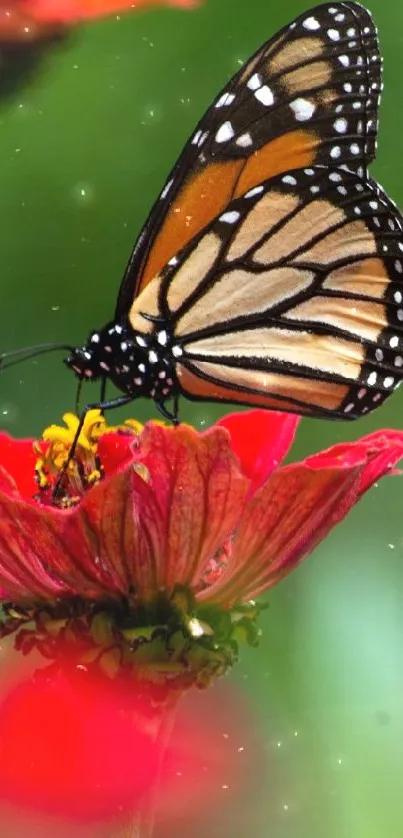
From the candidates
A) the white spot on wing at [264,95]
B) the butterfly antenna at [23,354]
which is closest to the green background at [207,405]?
the butterfly antenna at [23,354]

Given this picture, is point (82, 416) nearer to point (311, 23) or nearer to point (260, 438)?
point (260, 438)

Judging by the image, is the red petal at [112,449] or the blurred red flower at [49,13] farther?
the blurred red flower at [49,13]

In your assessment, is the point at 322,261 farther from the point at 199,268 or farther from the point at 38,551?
the point at 38,551

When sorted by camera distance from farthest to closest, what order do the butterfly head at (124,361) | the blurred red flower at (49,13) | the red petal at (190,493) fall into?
the blurred red flower at (49,13), the butterfly head at (124,361), the red petal at (190,493)

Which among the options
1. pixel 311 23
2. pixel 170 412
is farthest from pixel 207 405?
pixel 311 23

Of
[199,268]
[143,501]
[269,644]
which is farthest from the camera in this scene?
[269,644]

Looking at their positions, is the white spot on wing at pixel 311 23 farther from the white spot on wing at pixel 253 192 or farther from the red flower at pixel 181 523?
the red flower at pixel 181 523

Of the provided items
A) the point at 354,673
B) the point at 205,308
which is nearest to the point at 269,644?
the point at 354,673
